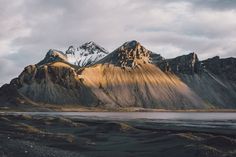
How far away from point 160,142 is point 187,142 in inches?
168

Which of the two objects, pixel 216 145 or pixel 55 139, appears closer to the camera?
pixel 216 145

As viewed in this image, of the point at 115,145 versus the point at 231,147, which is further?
the point at 115,145

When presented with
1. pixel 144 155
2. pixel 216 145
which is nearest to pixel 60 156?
pixel 144 155

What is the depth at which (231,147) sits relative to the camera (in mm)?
44094

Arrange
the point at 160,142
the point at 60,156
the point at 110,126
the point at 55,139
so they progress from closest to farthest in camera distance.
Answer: the point at 60,156, the point at 160,142, the point at 55,139, the point at 110,126

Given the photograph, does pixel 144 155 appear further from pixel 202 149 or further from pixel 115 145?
pixel 115 145

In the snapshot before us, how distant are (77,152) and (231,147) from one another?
15.4 m

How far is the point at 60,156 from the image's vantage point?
130 ft

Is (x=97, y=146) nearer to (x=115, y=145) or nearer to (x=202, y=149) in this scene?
(x=115, y=145)

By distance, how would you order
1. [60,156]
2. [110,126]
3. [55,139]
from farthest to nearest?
[110,126], [55,139], [60,156]

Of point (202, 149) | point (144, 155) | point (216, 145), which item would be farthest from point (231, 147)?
point (144, 155)

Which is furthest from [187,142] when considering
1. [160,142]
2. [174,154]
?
[174,154]

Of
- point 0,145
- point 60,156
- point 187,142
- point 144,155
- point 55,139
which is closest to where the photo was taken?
point 60,156

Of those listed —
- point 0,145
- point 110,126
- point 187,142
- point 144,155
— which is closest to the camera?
point 144,155
